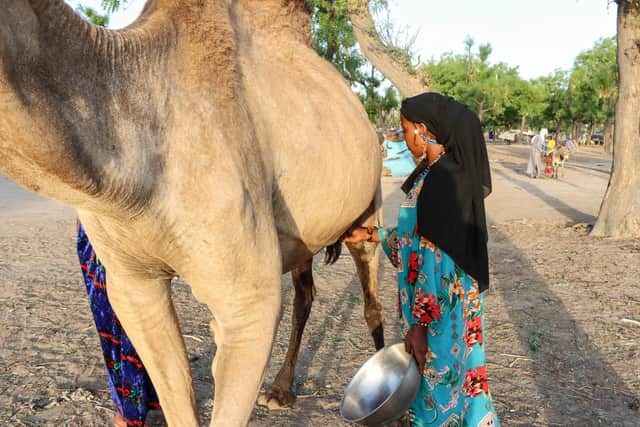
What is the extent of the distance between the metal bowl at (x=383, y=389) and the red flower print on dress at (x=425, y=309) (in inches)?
8.0

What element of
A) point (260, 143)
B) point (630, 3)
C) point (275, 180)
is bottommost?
point (275, 180)

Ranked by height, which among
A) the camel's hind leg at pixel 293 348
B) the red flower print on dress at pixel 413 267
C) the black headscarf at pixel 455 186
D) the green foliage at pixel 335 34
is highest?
the green foliage at pixel 335 34

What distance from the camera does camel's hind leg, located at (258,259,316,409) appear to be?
3.49 meters

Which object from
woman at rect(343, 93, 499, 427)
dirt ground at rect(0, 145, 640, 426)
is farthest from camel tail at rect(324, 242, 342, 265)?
woman at rect(343, 93, 499, 427)

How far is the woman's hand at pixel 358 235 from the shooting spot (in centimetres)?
336

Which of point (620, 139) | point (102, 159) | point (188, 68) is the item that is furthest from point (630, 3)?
point (102, 159)

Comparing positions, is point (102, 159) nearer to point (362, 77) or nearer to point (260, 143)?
point (260, 143)

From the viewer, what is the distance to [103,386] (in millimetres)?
3604

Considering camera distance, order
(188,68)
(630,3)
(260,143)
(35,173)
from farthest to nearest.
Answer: (630,3)
(260,143)
(188,68)
(35,173)

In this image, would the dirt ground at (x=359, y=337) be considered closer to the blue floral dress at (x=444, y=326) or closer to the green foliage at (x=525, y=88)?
the blue floral dress at (x=444, y=326)

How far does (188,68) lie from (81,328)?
11.1ft

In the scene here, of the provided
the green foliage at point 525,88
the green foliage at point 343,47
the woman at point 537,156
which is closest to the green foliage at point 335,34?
the green foliage at point 343,47

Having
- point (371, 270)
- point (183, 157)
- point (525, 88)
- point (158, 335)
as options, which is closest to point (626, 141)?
point (371, 270)

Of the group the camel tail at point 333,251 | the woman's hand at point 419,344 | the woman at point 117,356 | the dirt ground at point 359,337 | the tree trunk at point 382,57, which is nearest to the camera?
the woman's hand at point 419,344
